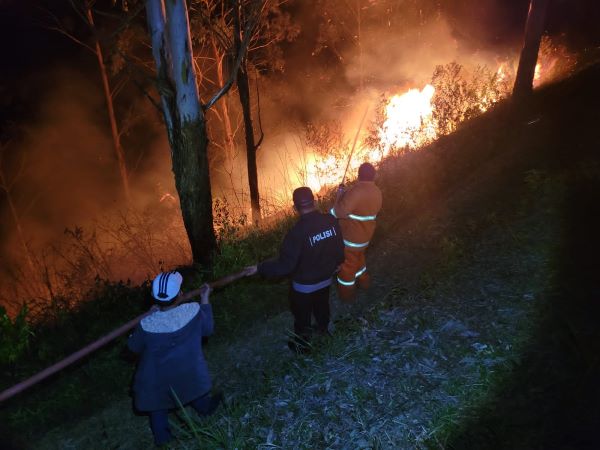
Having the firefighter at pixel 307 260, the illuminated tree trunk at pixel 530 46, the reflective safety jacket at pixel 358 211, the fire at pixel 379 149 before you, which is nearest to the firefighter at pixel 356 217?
the reflective safety jacket at pixel 358 211

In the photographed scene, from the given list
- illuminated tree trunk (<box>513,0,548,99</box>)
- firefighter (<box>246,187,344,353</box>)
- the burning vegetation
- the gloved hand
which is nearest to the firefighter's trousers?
firefighter (<box>246,187,344,353</box>)

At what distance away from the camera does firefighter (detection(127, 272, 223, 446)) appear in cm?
329

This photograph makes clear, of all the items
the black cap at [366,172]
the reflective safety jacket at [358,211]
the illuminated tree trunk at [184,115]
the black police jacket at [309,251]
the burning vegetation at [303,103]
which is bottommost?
the black police jacket at [309,251]

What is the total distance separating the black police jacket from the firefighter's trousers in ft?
2.55

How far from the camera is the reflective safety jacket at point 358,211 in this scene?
488 cm

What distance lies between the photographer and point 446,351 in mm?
3803

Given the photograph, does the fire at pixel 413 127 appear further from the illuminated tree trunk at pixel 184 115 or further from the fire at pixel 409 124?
the illuminated tree trunk at pixel 184 115

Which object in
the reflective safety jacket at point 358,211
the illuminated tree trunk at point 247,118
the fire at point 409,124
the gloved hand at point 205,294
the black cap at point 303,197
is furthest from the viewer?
the fire at point 409,124

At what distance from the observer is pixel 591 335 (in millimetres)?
3760

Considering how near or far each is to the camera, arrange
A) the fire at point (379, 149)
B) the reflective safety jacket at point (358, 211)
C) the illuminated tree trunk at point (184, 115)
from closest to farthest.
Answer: the reflective safety jacket at point (358, 211), the illuminated tree trunk at point (184, 115), the fire at point (379, 149)

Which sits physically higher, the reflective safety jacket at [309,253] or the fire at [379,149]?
the fire at [379,149]

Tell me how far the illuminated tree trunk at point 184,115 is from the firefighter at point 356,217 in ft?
7.05

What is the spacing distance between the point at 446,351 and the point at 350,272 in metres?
1.61

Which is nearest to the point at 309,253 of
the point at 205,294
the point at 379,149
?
the point at 205,294
